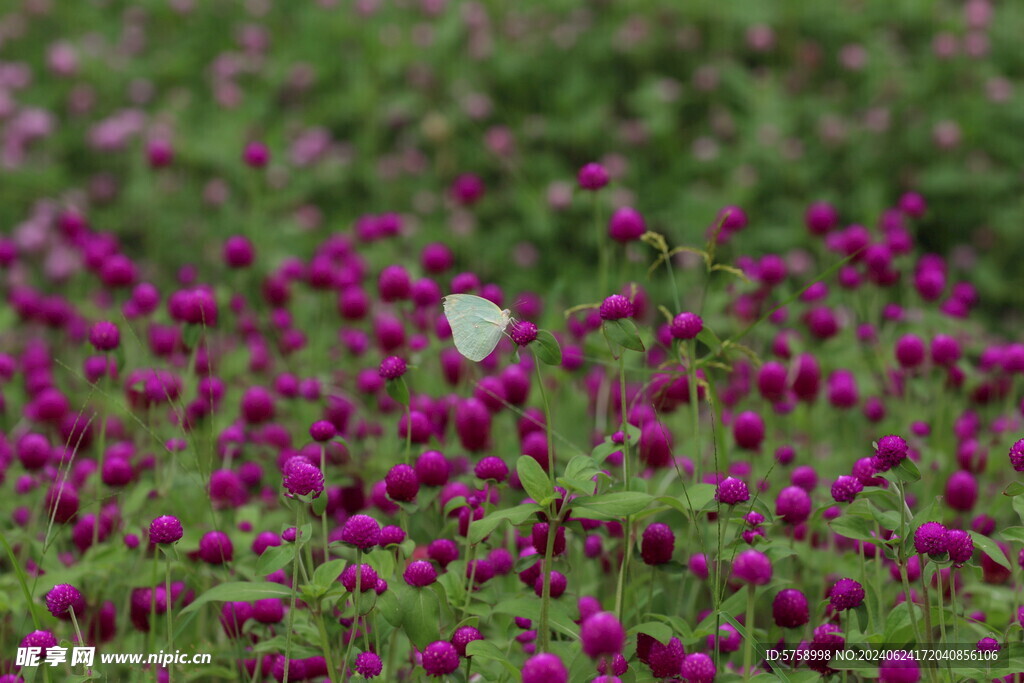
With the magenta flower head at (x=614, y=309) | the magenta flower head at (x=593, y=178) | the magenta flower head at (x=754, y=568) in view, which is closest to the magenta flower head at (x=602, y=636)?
the magenta flower head at (x=754, y=568)

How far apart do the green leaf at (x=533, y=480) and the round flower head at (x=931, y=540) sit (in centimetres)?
44

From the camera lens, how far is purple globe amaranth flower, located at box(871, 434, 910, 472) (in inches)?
51.5

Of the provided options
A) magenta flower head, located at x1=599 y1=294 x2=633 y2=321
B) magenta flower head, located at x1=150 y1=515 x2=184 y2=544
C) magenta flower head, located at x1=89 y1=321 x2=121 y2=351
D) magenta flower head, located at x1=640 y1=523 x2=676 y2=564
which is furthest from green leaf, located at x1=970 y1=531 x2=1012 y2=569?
magenta flower head, located at x1=89 y1=321 x2=121 y2=351

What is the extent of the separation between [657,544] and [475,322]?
0.41 m

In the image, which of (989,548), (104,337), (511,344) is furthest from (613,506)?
(511,344)

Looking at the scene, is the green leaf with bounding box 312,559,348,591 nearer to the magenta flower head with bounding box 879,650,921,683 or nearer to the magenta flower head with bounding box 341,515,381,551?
the magenta flower head with bounding box 341,515,381,551

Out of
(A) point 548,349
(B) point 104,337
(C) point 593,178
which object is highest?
(C) point 593,178

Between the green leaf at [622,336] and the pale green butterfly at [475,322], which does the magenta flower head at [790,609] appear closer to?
the green leaf at [622,336]

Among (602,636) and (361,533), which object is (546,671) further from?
(361,533)

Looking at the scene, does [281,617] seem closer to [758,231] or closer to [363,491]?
[363,491]

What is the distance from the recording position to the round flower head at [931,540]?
1.29 meters

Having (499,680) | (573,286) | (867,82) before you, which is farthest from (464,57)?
(499,680)


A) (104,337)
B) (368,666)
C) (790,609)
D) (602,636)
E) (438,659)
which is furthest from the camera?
(104,337)

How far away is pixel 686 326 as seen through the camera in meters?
1.51
